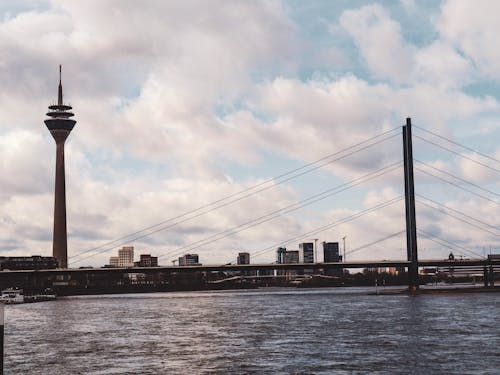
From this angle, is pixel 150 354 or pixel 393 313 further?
pixel 393 313

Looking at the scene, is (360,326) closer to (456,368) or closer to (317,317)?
(317,317)

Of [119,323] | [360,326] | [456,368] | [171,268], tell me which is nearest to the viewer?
[456,368]

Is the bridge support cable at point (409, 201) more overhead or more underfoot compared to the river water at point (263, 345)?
more overhead

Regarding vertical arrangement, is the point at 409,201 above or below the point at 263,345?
above

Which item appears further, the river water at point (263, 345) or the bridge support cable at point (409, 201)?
the bridge support cable at point (409, 201)

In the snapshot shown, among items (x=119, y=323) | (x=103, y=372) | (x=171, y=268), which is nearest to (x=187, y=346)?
(x=103, y=372)

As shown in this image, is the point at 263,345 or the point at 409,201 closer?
the point at 263,345

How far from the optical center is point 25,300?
139500 mm

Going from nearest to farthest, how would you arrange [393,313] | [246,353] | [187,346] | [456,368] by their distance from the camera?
[456,368], [246,353], [187,346], [393,313]

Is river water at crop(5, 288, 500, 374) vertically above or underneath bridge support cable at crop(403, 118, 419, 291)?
underneath

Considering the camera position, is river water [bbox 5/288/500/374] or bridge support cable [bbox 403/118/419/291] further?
bridge support cable [bbox 403/118/419/291]

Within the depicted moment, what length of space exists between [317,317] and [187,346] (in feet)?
87.9

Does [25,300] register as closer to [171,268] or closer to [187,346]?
[171,268]

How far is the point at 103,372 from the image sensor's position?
34.7 metres
